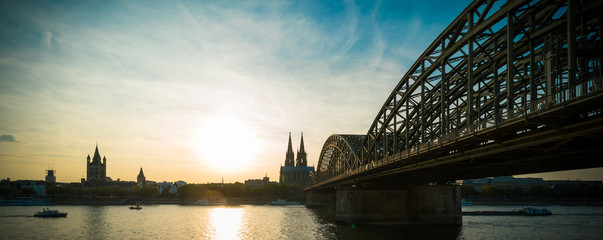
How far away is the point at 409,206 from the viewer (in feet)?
211

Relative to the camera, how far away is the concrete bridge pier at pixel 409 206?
6350cm

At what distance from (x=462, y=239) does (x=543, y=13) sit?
28096mm

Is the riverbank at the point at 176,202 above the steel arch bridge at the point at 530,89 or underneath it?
underneath

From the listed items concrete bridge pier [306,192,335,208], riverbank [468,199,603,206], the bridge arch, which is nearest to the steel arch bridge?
the bridge arch

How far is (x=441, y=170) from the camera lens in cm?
4781

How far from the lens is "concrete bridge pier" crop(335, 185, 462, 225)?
2500 inches

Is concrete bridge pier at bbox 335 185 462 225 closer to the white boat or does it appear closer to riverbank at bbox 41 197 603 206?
riverbank at bbox 41 197 603 206

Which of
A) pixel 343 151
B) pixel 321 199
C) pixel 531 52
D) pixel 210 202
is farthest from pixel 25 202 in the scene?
pixel 531 52

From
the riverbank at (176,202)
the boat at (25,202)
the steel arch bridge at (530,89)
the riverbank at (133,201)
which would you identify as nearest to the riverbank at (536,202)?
the riverbank at (176,202)

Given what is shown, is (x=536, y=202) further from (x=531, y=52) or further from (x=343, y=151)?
(x=531, y=52)

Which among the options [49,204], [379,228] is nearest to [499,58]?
[379,228]

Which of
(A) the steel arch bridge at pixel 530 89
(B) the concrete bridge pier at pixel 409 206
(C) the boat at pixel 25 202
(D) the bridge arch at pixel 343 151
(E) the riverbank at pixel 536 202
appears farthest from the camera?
(E) the riverbank at pixel 536 202

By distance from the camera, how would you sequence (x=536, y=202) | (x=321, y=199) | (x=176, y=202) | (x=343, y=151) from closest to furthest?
1. (x=343, y=151)
2. (x=321, y=199)
3. (x=536, y=202)
4. (x=176, y=202)

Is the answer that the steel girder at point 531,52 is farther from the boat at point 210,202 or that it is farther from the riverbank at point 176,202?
the boat at point 210,202
